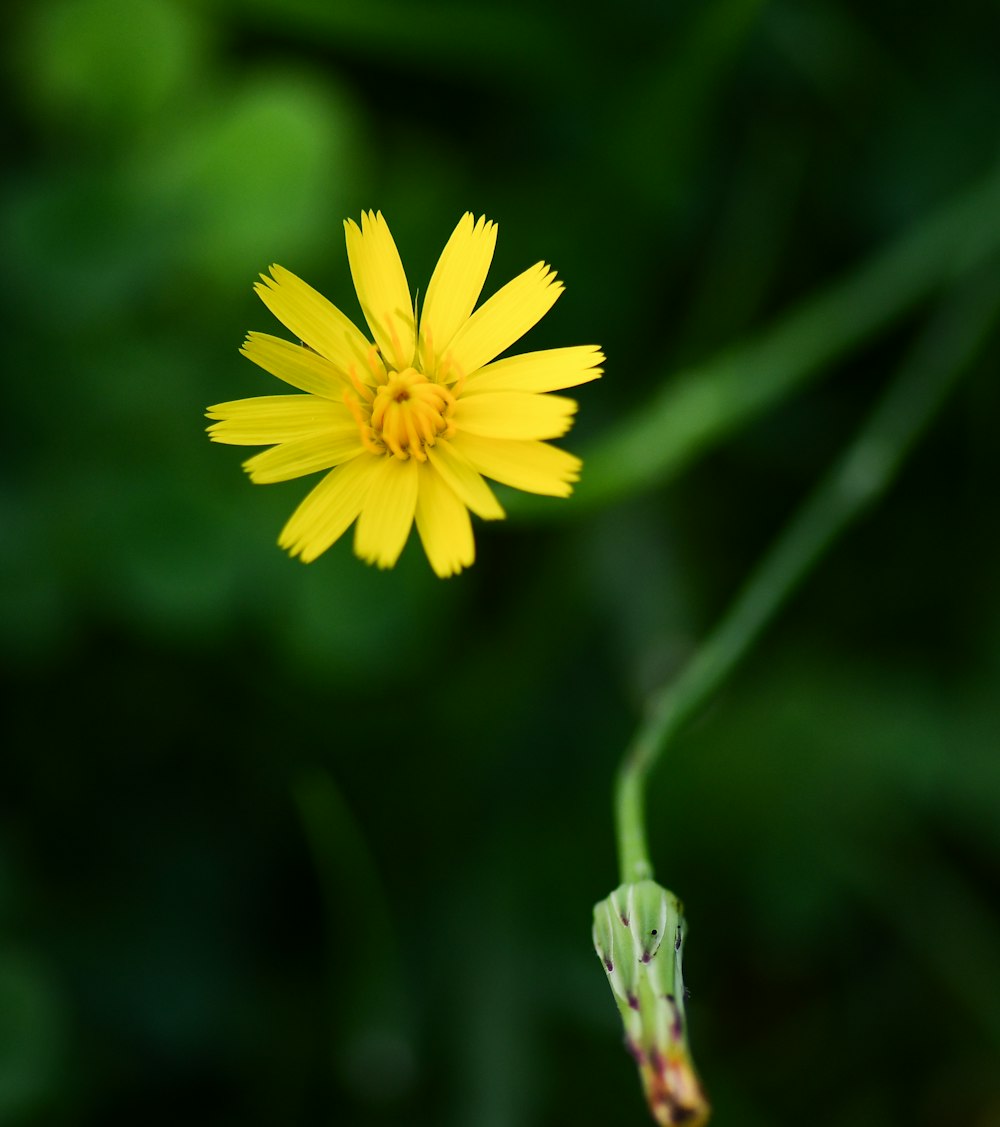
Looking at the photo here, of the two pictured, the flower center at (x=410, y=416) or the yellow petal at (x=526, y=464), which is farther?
the flower center at (x=410, y=416)

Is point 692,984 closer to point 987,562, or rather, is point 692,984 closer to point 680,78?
point 987,562

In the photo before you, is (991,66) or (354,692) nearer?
(354,692)

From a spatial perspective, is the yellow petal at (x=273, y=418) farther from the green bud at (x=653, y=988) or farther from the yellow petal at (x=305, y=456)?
the green bud at (x=653, y=988)

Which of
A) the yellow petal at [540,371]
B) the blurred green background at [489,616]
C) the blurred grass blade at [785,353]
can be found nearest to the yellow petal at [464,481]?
the yellow petal at [540,371]

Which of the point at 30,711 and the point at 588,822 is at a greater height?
the point at 30,711

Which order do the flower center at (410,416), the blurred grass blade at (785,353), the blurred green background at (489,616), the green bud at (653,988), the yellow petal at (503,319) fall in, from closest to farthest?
1. the green bud at (653,988)
2. the yellow petal at (503,319)
3. the flower center at (410,416)
4. the blurred grass blade at (785,353)
5. the blurred green background at (489,616)

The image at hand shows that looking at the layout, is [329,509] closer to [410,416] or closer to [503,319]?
[410,416]

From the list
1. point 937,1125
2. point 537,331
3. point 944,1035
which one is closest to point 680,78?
point 537,331
